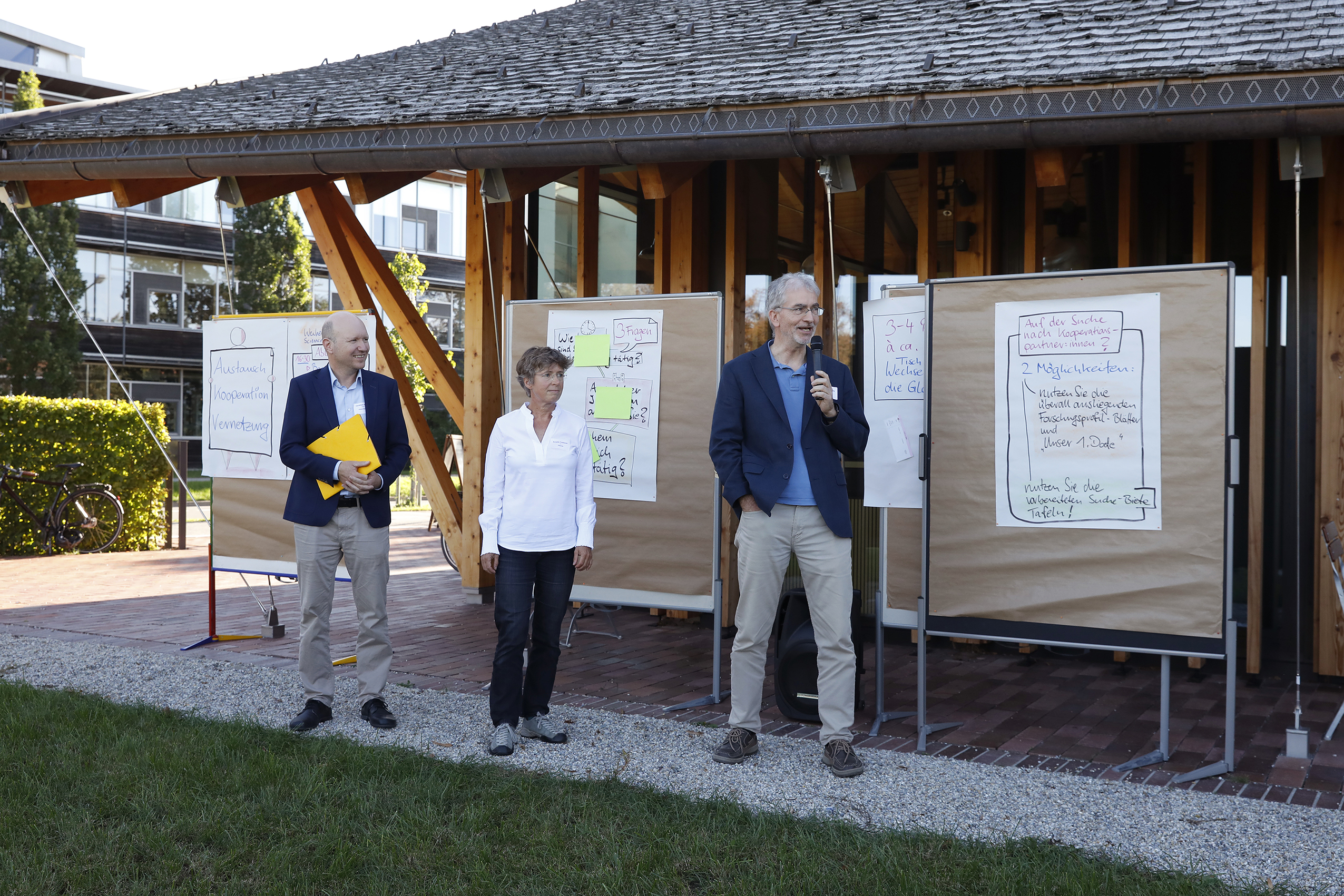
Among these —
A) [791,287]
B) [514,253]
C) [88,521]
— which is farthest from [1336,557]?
[88,521]

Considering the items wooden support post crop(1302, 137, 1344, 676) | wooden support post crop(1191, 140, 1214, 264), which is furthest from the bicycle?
wooden support post crop(1302, 137, 1344, 676)

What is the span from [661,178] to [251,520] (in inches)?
130

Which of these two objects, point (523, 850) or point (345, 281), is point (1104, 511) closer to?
point (523, 850)

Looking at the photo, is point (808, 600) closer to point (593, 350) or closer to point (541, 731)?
point (541, 731)

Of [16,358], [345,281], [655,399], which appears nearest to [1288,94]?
[655,399]

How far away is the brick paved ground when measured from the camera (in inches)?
177

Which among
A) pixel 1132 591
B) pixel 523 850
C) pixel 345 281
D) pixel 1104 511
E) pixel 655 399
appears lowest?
pixel 523 850

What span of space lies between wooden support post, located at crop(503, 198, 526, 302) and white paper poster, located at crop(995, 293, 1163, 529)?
14.4 ft

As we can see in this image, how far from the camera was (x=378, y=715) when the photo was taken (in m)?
4.86

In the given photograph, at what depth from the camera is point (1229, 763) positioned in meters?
4.19

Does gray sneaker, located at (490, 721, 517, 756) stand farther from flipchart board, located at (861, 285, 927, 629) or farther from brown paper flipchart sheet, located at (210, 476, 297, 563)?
brown paper flipchart sheet, located at (210, 476, 297, 563)

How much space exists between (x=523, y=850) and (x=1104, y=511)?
275 centimetres

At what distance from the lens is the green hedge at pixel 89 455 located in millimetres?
11016

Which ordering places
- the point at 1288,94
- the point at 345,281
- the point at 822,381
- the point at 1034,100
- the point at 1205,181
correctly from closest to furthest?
the point at 822,381 < the point at 1288,94 < the point at 1034,100 < the point at 1205,181 < the point at 345,281
